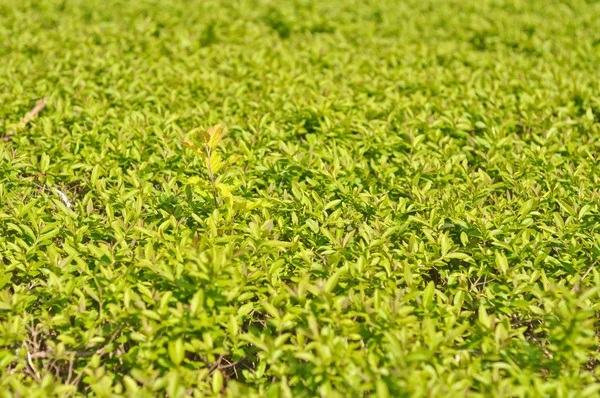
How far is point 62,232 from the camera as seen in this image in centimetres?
282

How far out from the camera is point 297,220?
9.66 ft

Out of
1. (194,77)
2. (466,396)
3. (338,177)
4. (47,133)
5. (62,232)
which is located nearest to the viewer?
(466,396)

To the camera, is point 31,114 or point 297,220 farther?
point 31,114

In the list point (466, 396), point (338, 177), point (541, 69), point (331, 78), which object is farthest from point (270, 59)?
point (466, 396)

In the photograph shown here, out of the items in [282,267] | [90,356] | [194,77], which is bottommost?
[90,356]

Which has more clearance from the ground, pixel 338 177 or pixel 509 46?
pixel 509 46

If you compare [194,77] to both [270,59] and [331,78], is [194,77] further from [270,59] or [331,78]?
[331,78]

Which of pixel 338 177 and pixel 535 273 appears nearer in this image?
pixel 535 273

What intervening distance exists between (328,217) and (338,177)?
479 millimetres

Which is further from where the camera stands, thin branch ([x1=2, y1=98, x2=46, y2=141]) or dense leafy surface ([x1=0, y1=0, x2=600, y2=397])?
thin branch ([x1=2, y1=98, x2=46, y2=141])

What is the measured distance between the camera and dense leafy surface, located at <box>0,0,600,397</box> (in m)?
2.24

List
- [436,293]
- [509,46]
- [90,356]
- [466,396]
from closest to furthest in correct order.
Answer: [466,396], [90,356], [436,293], [509,46]

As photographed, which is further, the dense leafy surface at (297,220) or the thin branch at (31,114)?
the thin branch at (31,114)

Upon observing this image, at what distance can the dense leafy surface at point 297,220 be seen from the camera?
2.24m
